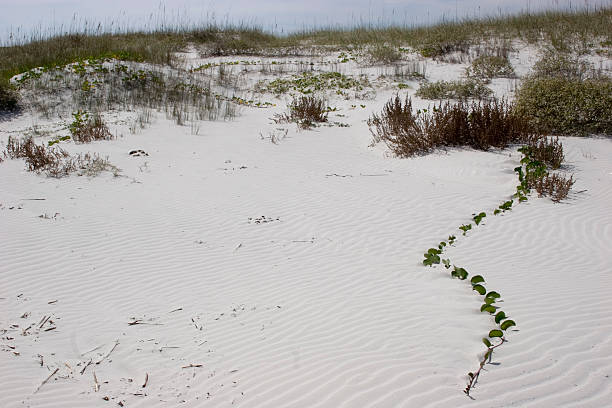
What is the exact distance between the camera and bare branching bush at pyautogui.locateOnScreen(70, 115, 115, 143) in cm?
966

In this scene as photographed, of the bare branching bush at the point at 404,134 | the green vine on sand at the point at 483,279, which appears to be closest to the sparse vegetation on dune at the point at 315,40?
the bare branching bush at the point at 404,134

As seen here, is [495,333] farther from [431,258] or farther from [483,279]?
[431,258]

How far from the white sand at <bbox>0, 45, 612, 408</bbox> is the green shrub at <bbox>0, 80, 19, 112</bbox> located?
21.0 ft

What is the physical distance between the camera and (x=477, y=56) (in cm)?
1758

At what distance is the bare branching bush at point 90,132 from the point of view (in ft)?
31.7

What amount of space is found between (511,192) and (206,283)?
16.4 ft

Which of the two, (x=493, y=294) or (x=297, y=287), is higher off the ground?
(x=493, y=294)

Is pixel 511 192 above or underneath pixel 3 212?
above

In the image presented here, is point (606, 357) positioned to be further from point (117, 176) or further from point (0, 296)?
point (117, 176)

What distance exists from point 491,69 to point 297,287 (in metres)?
14.1

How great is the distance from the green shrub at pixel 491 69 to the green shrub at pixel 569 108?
458 centimetres

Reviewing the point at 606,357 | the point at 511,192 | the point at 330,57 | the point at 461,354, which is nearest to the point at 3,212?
the point at 461,354

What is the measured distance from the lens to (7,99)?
13086mm

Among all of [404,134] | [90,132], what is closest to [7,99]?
[90,132]
